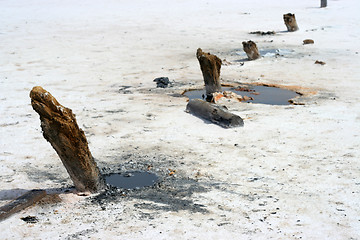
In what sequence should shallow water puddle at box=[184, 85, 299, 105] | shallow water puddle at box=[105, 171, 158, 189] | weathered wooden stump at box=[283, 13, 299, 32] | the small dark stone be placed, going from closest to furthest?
1. shallow water puddle at box=[105, 171, 158, 189]
2. shallow water puddle at box=[184, 85, 299, 105]
3. the small dark stone
4. weathered wooden stump at box=[283, 13, 299, 32]

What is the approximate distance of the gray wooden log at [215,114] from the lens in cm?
934

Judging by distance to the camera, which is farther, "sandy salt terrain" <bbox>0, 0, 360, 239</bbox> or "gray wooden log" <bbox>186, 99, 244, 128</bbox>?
"gray wooden log" <bbox>186, 99, 244, 128</bbox>

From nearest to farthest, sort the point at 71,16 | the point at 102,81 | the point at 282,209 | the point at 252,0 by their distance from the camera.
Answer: the point at 282,209 → the point at 102,81 → the point at 71,16 → the point at 252,0

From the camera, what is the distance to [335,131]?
29.2ft

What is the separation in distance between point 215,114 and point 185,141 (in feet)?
4.07

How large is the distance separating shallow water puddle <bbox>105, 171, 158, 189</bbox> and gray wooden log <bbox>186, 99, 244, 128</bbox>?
2564 mm

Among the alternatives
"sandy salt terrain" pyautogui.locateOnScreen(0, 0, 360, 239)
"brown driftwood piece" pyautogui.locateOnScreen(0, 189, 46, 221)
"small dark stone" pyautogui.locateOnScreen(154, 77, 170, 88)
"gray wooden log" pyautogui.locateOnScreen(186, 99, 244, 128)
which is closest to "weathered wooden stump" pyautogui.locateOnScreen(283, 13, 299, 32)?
"sandy salt terrain" pyautogui.locateOnScreen(0, 0, 360, 239)

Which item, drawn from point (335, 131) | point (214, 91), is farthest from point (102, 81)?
point (335, 131)

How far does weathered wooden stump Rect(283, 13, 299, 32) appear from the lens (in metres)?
20.6

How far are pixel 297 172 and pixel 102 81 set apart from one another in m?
7.51

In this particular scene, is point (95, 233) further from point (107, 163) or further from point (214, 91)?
point (214, 91)

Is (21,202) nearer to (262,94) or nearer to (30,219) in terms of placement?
(30,219)

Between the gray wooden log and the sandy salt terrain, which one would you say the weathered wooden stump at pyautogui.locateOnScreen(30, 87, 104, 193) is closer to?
the sandy salt terrain

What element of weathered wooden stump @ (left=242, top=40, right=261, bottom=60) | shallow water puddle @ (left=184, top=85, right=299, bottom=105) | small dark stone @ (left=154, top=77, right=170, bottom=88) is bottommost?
shallow water puddle @ (left=184, top=85, right=299, bottom=105)
